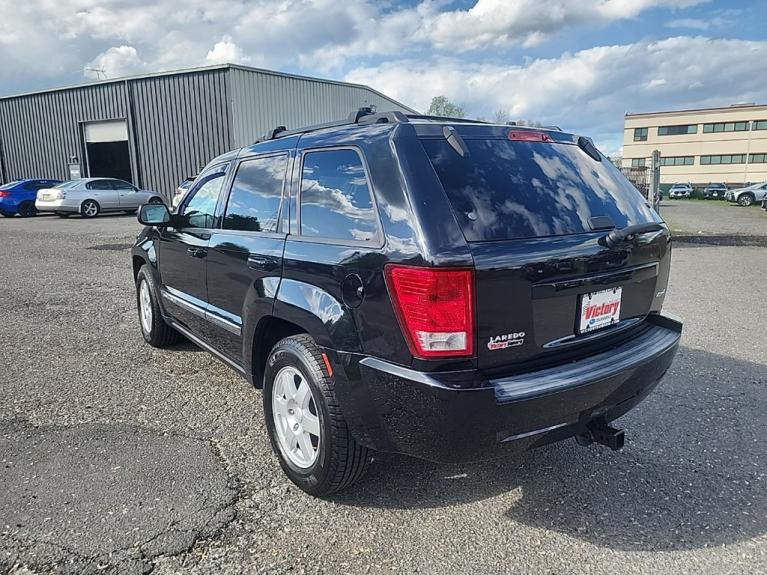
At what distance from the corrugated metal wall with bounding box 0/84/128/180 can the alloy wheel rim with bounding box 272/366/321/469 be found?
26.9m

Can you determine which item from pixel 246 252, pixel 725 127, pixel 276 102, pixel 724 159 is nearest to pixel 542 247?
pixel 246 252

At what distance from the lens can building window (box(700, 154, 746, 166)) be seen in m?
65.4

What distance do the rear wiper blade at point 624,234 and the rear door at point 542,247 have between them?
1.2 inches

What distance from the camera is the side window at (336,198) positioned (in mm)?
2623

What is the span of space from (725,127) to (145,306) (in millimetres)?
76299

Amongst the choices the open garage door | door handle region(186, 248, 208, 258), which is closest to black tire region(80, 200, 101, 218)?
the open garage door

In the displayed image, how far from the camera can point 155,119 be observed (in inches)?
994

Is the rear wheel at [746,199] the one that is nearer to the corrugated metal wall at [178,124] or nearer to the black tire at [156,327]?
the corrugated metal wall at [178,124]

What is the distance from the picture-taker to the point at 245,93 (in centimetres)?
2370

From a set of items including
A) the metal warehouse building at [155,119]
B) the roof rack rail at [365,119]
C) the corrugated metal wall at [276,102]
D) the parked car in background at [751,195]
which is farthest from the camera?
the parked car in background at [751,195]

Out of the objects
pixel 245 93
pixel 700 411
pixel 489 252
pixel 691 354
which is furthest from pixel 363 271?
pixel 245 93

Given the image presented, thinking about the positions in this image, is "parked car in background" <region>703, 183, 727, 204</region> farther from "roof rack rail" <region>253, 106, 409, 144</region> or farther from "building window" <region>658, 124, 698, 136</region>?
"roof rack rail" <region>253, 106, 409, 144</region>

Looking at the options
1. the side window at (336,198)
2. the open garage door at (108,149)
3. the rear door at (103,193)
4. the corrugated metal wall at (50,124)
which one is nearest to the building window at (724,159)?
the open garage door at (108,149)

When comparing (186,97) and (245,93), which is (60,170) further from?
(245,93)
